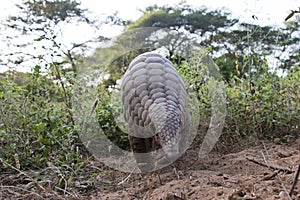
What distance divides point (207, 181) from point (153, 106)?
0.57m

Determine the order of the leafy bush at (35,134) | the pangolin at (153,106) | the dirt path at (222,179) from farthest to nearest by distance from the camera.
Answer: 1. the leafy bush at (35,134)
2. the pangolin at (153,106)
3. the dirt path at (222,179)

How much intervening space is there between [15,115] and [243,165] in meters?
2.17

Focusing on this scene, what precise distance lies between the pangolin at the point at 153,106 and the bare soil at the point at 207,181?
0.22 metres

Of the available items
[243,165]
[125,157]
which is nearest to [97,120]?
[125,157]

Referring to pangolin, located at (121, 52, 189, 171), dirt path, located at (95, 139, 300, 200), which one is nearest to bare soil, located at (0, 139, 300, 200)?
dirt path, located at (95, 139, 300, 200)

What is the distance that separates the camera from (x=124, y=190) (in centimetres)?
246

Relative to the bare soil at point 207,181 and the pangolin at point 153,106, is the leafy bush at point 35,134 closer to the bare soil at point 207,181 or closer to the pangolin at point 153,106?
the bare soil at point 207,181

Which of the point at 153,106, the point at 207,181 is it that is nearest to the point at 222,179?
the point at 207,181

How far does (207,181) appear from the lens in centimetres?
212

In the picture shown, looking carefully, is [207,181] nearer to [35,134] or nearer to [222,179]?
[222,179]

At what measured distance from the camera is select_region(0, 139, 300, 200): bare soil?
1.69m

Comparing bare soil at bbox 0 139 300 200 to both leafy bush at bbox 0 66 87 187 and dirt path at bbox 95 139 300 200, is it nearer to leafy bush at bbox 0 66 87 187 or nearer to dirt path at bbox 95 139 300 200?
dirt path at bbox 95 139 300 200

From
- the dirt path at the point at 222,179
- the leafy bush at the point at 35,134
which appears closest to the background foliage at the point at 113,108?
the leafy bush at the point at 35,134

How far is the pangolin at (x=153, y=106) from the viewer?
76.8 inches
